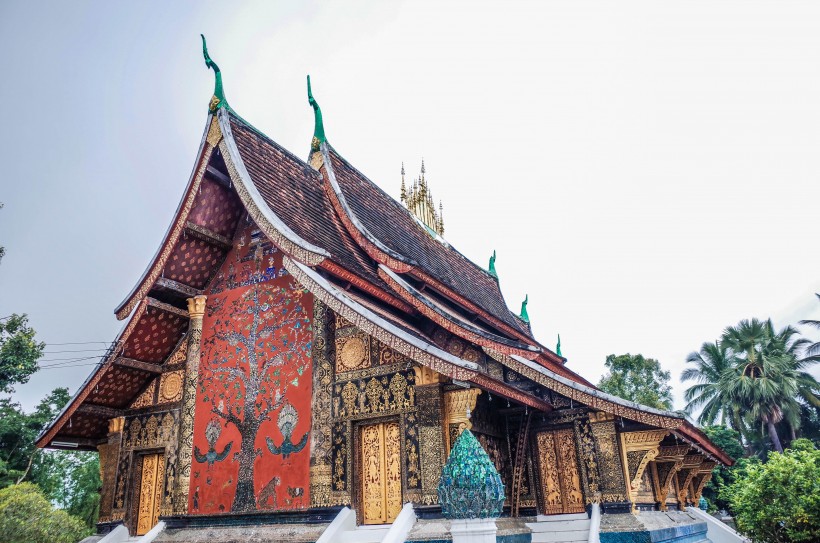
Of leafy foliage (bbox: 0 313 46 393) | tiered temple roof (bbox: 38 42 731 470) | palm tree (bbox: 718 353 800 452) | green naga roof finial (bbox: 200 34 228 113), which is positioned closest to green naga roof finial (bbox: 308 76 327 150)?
tiered temple roof (bbox: 38 42 731 470)

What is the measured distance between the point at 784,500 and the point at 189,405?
321 inches

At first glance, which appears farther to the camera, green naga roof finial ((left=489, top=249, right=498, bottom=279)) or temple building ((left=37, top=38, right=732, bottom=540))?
green naga roof finial ((left=489, top=249, right=498, bottom=279))

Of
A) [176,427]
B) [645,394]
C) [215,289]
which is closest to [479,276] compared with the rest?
[215,289]

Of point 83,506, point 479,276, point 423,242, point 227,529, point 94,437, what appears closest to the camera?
point 227,529

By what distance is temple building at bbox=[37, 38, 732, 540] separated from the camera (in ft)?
21.4

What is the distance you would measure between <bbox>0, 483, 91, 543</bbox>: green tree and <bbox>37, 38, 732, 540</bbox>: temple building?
2.25 meters

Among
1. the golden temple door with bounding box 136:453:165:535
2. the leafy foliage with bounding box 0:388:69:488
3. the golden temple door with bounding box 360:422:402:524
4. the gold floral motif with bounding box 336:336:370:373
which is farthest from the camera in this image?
the leafy foliage with bounding box 0:388:69:488

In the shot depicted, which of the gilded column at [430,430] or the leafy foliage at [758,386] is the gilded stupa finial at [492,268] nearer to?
the gilded column at [430,430]

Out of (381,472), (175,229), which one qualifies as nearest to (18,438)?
(175,229)

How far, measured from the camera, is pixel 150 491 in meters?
8.41

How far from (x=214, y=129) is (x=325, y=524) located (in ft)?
16.4

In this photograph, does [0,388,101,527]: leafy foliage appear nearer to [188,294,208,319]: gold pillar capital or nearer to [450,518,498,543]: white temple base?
[188,294,208,319]: gold pillar capital

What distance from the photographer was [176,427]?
8.07 meters

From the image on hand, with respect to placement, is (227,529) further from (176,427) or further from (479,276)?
(479,276)
